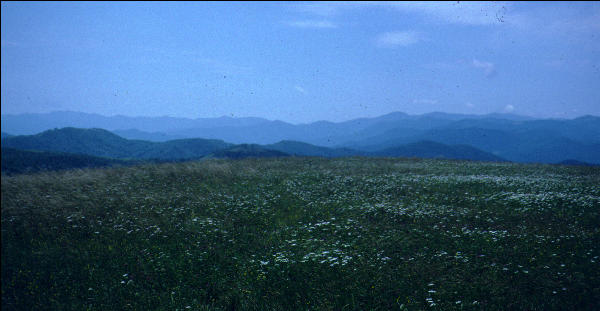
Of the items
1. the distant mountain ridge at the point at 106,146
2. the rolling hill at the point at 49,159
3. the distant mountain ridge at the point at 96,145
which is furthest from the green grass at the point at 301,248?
the distant mountain ridge at the point at 96,145

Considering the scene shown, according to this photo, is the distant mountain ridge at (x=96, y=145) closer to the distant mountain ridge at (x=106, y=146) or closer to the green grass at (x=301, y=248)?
the distant mountain ridge at (x=106, y=146)

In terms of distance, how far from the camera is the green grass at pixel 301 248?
7.67 metres

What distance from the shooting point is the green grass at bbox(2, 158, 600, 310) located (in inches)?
302

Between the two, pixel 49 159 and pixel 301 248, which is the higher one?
pixel 301 248

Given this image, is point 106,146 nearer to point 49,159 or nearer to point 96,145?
point 96,145

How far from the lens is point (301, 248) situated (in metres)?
10.2

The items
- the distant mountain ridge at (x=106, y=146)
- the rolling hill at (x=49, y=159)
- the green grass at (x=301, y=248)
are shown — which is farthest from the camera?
the distant mountain ridge at (x=106, y=146)

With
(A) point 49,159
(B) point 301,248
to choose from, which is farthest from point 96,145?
(B) point 301,248

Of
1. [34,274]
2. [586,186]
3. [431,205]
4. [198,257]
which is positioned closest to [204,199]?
[198,257]

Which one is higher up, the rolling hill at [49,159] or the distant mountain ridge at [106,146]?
the distant mountain ridge at [106,146]

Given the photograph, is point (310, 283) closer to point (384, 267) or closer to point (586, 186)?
point (384, 267)

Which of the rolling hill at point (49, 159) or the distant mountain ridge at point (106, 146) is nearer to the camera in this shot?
the rolling hill at point (49, 159)

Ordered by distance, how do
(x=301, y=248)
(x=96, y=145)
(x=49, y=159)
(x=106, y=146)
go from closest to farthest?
(x=301, y=248)
(x=49, y=159)
(x=96, y=145)
(x=106, y=146)

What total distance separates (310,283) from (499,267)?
17.9 ft
